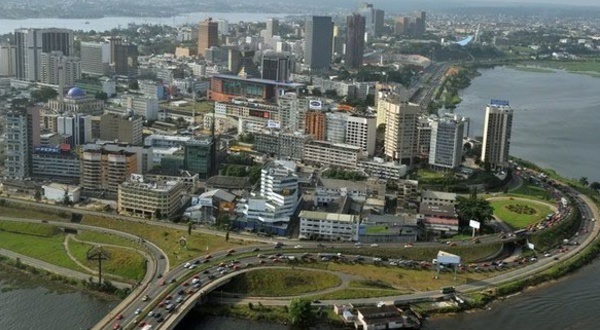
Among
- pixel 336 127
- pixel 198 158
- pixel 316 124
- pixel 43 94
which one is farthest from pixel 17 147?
pixel 43 94

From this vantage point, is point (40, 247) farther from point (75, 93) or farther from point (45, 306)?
point (75, 93)

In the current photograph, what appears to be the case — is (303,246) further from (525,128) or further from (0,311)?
(525,128)

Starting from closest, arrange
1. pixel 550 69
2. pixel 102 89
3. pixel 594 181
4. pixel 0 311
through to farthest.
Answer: pixel 0 311, pixel 594 181, pixel 102 89, pixel 550 69

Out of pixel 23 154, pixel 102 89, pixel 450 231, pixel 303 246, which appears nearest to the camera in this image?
pixel 303 246

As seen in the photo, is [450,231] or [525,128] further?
[525,128]

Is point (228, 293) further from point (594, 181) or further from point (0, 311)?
point (594, 181)

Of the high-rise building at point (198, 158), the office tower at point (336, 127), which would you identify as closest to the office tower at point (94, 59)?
the office tower at point (336, 127)

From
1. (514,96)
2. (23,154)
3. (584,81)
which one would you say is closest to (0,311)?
(23,154)
